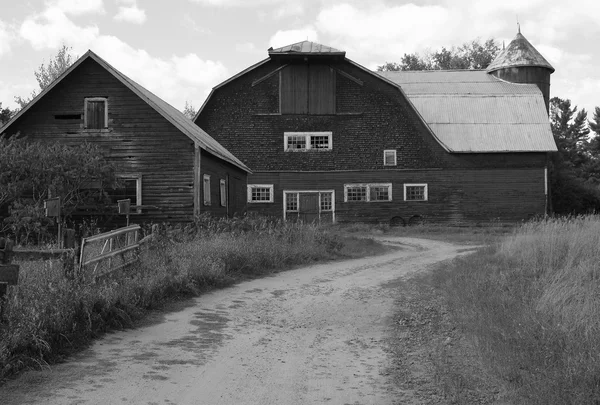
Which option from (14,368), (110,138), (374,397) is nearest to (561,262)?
(374,397)

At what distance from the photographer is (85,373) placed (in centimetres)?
677

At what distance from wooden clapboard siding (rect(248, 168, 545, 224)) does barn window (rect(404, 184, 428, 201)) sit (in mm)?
202

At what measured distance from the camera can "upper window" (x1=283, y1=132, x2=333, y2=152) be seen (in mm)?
37031

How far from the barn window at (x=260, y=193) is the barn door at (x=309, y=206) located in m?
1.77

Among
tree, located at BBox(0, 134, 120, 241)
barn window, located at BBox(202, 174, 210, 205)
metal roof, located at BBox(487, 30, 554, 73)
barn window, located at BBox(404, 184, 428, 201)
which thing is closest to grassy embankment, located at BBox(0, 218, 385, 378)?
tree, located at BBox(0, 134, 120, 241)

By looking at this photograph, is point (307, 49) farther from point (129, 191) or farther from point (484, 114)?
point (129, 191)

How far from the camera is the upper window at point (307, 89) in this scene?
36844mm

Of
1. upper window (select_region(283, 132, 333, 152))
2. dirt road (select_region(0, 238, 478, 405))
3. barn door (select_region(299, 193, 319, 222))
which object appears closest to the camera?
dirt road (select_region(0, 238, 478, 405))

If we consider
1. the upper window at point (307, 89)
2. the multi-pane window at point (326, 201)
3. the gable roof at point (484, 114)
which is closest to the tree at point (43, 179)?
the upper window at point (307, 89)

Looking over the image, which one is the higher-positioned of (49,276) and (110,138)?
(110,138)

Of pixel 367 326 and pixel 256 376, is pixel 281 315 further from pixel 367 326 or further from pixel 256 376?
pixel 256 376

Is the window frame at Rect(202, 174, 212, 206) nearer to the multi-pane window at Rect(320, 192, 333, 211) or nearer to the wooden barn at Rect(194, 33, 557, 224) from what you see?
the wooden barn at Rect(194, 33, 557, 224)

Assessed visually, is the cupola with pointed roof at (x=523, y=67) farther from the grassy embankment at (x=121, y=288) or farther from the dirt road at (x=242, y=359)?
the dirt road at (x=242, y=359)

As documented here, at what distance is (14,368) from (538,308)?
20.6ft
